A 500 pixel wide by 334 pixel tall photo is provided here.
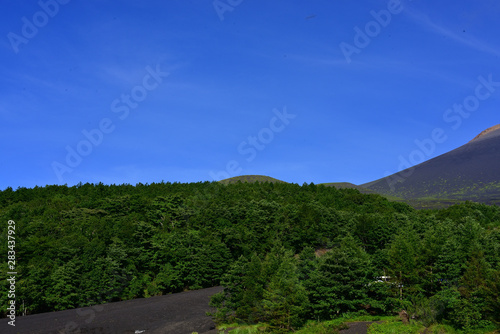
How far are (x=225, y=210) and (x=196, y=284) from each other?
3164 centimetres

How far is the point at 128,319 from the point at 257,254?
182 ft

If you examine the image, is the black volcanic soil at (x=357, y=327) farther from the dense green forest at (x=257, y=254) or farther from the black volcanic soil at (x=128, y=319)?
the black volcanic soil at (x=128, y=319)

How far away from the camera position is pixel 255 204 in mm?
134250

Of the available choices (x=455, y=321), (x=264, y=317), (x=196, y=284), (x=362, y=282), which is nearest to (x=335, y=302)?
(x=362, y=282)

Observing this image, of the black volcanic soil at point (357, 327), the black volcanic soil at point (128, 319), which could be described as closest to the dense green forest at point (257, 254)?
the black volcanic soil at point (357, 327)

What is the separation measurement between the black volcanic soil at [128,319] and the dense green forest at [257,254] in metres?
6.05

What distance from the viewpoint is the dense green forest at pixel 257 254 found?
5209 centimetres

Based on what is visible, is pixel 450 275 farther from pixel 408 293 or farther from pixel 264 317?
pixel 264 317

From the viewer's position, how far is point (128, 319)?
7106 cm

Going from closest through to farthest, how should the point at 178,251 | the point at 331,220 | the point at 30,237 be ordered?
the point at 30,237 < the point at 178,251 < the point at 331,220

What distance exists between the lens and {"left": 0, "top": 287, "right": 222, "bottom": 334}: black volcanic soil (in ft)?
209

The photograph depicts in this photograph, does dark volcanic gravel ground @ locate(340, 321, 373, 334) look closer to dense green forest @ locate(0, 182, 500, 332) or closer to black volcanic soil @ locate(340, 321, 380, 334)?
black volcanic soil @ locate(340, 321, 380, 334)

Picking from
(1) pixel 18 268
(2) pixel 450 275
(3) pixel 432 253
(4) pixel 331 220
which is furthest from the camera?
(4) pixel 331 220

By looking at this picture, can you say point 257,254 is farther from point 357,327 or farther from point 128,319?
point 357,327
